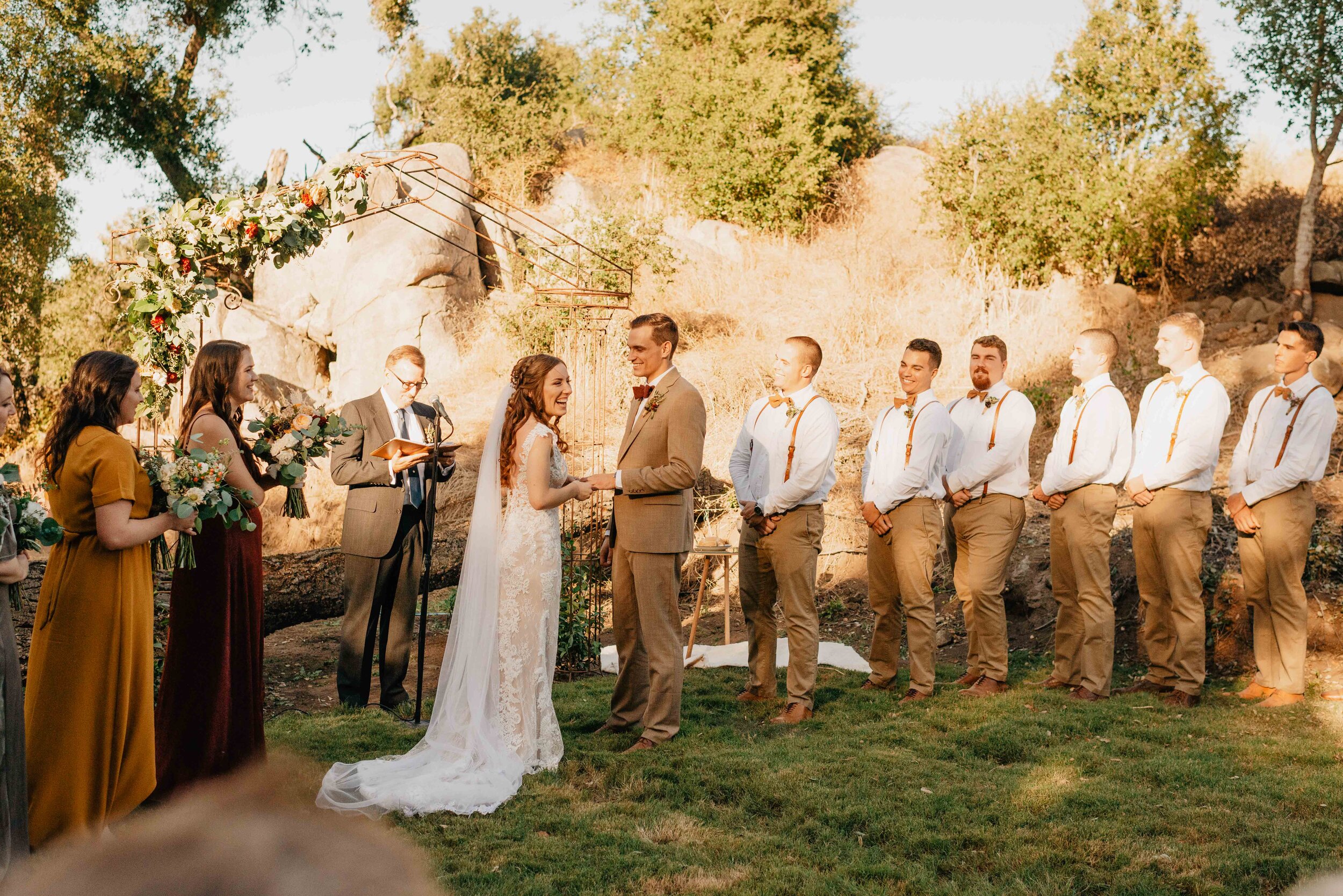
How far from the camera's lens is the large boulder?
20.2m

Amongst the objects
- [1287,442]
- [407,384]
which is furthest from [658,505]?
[1287,442]

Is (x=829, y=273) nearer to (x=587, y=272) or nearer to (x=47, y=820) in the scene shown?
(x=587, y=272)

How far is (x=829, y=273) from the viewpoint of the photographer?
64.5ft

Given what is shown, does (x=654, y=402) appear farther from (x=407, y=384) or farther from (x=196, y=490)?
(x=196, y=490)

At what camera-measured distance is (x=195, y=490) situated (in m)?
4.50

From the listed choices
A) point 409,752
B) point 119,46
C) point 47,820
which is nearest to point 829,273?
point 119,46

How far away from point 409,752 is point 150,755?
138 cm

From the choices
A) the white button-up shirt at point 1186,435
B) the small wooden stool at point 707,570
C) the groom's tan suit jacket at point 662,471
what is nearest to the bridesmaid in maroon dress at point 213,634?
the groom's tan suit jacket at point 662,471

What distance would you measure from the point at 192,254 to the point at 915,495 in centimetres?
482

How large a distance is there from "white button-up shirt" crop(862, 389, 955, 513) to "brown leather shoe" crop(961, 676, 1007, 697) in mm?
1343

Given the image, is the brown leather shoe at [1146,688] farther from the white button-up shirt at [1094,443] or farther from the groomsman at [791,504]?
the groomsman at [791,504]

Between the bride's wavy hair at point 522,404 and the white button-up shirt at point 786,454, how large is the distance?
5.84 feet

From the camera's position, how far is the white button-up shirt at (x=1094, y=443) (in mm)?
7105

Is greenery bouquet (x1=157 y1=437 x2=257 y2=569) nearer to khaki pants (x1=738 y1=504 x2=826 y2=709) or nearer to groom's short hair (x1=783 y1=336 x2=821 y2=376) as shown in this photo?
khaki pants (x1=738 y1=504 x2=826 y2=709)
